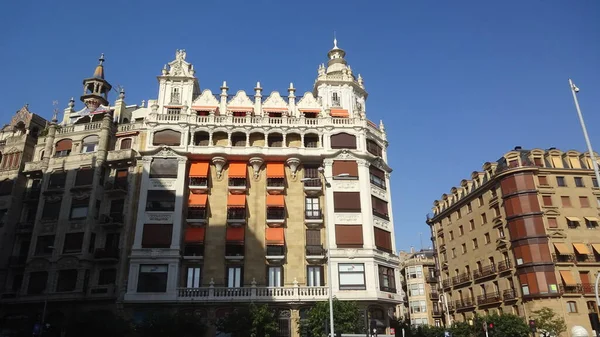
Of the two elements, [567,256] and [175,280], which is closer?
[175,280]

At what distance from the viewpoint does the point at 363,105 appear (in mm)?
52094

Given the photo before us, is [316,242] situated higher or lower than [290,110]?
lower

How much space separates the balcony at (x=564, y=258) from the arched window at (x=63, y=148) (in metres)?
53.9

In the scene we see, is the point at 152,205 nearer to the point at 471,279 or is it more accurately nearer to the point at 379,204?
the point at 379,204

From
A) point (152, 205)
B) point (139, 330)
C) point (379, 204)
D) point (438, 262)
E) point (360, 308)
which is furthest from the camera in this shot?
point (438, 262)

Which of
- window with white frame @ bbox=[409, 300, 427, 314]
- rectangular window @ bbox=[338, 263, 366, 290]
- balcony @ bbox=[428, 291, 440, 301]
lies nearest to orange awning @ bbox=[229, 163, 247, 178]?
rectangular window @ bbox=[338, 263, 366, 290]

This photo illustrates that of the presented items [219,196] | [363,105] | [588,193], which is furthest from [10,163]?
[588,193]

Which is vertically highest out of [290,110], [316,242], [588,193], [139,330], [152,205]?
[290,110]

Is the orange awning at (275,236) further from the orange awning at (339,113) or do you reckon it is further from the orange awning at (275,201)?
the orange awning at (339,113)

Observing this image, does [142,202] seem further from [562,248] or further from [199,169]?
[562,248]

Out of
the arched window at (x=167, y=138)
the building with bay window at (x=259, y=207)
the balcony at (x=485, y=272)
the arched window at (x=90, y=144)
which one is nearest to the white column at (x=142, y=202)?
the building with bay window at (x=259, y=207)

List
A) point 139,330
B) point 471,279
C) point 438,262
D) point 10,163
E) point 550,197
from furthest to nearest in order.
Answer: point 438,262
point 471,279
point 550,197
point 10,163
point 139,330

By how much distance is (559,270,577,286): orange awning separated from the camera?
4919 centimetres

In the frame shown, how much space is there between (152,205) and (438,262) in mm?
49422
